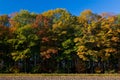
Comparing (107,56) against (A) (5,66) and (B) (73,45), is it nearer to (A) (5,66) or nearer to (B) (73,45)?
(B) (73,45)

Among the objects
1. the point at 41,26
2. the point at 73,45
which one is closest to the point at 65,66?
the point at 73,45

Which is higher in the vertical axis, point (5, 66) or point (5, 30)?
point (5, 30)

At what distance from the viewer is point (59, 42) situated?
225 feet

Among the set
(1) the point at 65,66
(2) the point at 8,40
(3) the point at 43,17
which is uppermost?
(3) the point at 43,17

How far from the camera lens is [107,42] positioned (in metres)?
66.2

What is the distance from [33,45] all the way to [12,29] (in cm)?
546

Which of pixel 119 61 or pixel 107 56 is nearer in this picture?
pixel 107 56

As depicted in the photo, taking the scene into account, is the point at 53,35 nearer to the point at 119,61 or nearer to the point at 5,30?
the point at 5,30

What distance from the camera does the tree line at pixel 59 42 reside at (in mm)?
66125

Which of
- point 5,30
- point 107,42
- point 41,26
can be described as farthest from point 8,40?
point 107,42

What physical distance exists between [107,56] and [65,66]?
8.80m

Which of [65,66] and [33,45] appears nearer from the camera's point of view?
[33,45]

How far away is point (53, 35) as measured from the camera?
68.1 meters

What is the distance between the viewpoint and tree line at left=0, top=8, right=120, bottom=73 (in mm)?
66125
